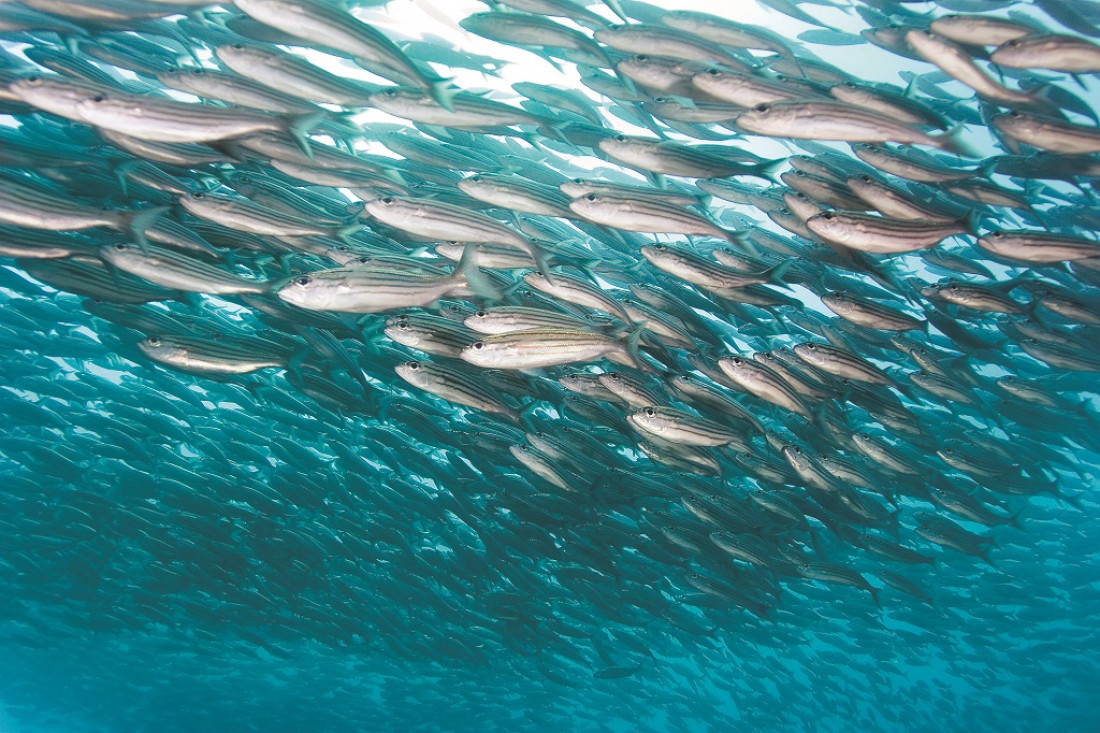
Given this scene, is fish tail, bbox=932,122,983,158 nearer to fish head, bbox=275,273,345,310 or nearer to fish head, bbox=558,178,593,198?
fish head, bbox=558,178,593,198

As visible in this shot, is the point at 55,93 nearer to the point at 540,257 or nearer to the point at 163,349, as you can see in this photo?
the point at 163,349

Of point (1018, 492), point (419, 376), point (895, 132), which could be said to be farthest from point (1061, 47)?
point (1018, 492)

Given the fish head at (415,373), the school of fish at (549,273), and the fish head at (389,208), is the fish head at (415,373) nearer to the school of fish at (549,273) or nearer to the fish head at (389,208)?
the school of fish at (549,273)

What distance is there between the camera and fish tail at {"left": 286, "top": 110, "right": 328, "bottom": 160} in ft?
13.5

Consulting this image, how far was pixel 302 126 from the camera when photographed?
4.19m

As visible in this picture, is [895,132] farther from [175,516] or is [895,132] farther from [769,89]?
[175,516]

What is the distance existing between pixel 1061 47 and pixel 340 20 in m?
4.57

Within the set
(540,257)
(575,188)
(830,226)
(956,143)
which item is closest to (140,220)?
(540,257)

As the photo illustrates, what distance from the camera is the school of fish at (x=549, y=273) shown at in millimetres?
4301

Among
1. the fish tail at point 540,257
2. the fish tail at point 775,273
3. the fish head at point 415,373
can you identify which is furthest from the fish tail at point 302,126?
the fish tail at point 775,273

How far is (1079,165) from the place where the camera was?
15.5 ft

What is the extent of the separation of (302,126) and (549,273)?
2.30 m

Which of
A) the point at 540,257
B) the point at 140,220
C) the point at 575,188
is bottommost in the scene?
the point at 140,220

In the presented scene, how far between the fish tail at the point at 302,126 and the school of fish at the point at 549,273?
2 centimetres
